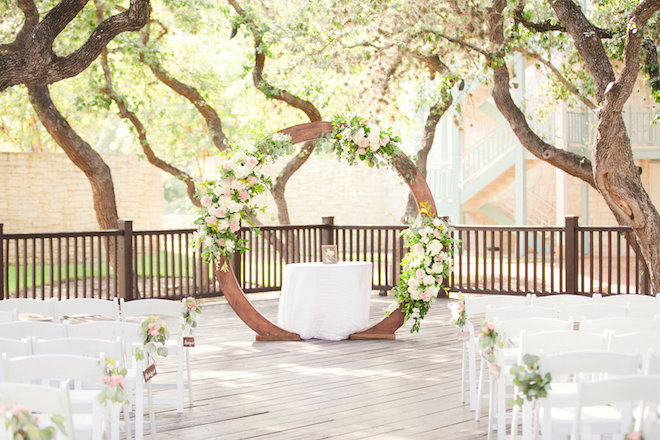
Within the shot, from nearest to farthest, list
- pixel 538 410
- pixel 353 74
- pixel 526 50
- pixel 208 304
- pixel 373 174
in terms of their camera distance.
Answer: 1. pixel 538 410
2. pixel 526 50
3. pixel 208 304
4. pixel 353 74
5. pixel 373 174

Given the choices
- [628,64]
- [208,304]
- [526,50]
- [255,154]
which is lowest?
[208,304]

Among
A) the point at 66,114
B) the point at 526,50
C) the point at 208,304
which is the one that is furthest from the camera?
the point at 66,114

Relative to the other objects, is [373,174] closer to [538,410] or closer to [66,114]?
[66,114]

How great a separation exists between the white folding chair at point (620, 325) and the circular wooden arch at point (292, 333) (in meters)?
3.47

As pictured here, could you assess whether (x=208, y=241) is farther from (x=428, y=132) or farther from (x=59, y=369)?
(x=428, y=132)

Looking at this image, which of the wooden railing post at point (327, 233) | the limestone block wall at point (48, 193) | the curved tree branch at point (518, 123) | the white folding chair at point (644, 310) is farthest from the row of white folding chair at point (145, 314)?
the limestone block wall at point (48, 193)

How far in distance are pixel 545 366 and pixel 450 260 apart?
4156 millimetres

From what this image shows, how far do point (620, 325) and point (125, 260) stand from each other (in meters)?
6.92

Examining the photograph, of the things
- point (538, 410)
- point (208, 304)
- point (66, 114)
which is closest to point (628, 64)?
point (538, 410)

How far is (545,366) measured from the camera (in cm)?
344

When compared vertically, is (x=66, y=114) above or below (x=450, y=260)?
above

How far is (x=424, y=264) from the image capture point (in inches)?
300

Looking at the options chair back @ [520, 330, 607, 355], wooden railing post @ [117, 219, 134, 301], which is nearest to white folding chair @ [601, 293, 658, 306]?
chair back @ [520, 330, 607, 355]

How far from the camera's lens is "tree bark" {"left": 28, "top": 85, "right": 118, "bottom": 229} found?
1119 centimetres
